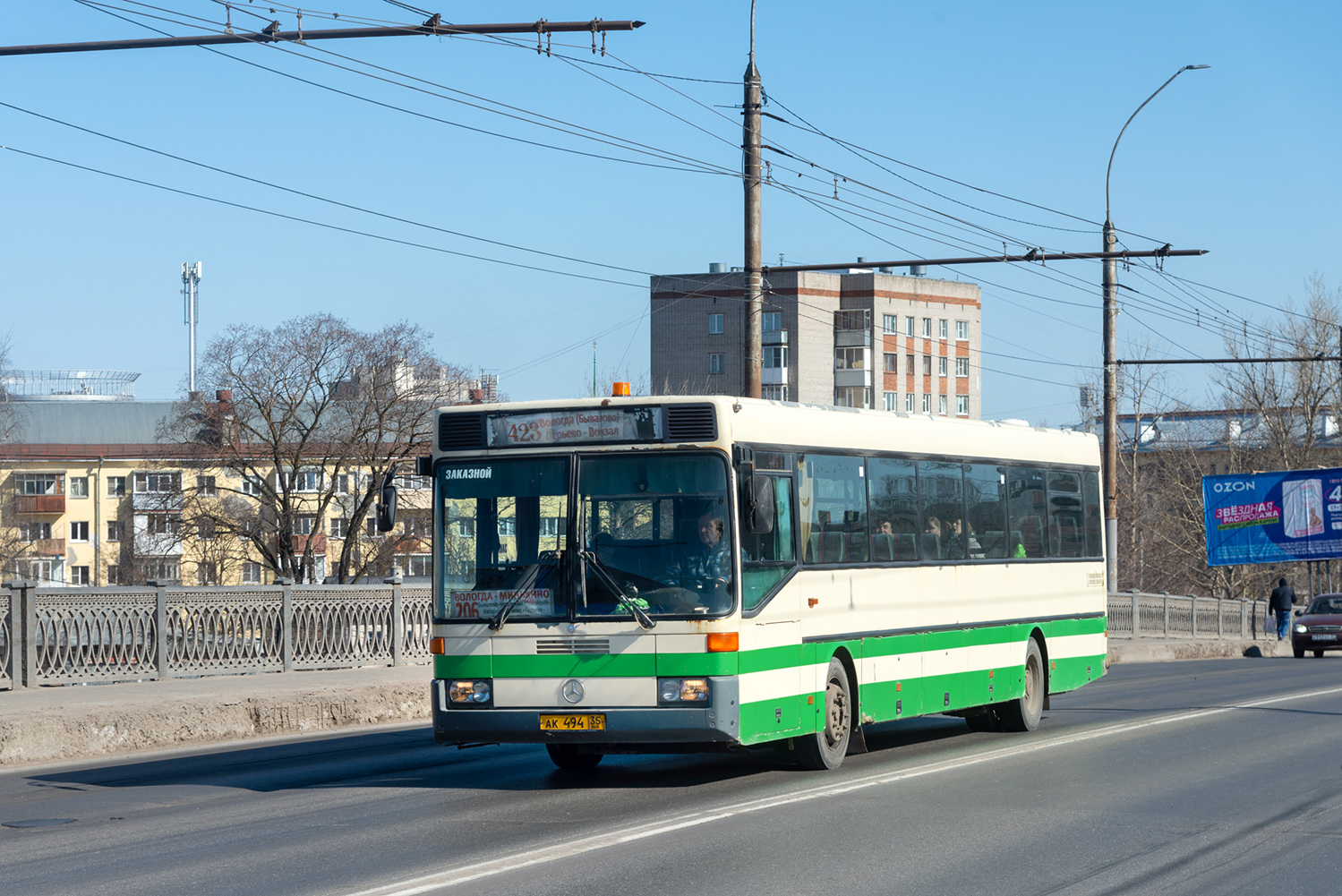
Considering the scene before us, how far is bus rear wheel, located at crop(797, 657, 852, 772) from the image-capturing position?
12.6 m

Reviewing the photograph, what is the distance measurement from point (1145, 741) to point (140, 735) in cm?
968

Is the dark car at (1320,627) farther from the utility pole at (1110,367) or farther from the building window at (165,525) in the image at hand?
the building window at (165,525)

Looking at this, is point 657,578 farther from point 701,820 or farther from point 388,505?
point 388,505

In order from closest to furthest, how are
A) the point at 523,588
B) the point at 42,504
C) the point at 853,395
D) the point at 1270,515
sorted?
the point at 523,588 → the point at 1270,515 → the point at 42,504 → the point at 853,395

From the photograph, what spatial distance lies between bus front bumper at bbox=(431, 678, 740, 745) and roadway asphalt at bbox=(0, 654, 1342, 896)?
431mm

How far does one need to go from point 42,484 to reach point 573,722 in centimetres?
9739

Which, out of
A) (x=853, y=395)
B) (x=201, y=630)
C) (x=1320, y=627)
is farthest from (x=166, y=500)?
(x=853, y=395)

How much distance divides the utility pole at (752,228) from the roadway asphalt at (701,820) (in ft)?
21.6

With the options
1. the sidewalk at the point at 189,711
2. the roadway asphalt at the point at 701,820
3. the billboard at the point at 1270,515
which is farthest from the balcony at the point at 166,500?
the roadway asphalt at the point at 701,820

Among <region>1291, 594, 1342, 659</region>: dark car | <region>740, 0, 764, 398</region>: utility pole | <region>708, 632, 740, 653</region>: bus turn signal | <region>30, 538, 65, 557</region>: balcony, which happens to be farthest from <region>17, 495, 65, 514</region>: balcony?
<region>708, 632, 740, 653</region>: bus turn signal

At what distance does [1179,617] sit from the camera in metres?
42.7

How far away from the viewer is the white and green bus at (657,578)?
444 inches

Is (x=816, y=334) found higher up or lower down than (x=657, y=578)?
higher up

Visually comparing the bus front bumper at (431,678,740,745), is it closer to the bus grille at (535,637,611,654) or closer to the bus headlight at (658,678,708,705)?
the bus headlight at (658,678,708,705)
